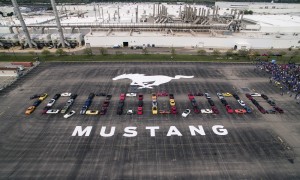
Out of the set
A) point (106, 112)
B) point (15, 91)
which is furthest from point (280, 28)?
point (15, 91)

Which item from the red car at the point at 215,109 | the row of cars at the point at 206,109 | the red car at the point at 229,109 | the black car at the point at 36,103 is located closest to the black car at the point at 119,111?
the row of cars at the point at 206,109

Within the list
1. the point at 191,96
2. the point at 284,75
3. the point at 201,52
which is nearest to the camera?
the point at 191,96

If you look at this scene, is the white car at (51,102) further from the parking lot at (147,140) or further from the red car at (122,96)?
the red car at (122,96)

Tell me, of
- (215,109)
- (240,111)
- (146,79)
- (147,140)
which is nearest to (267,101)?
(240,111)

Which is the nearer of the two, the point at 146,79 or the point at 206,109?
the point at 206,109

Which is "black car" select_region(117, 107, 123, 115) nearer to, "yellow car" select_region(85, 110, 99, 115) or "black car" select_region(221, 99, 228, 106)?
"yellow car" select_region(85, 110, 99, 115)

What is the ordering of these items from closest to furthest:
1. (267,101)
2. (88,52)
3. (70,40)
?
(267,101), (88,52), (70,40)

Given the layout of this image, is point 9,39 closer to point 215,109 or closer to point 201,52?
point 201,52
